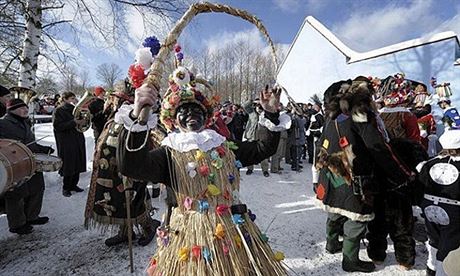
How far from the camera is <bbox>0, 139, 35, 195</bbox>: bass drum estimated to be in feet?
9.49

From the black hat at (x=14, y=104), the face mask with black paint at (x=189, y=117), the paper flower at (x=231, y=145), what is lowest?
the paper flower at (x=231, y=145)

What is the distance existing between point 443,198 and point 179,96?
7.93ft

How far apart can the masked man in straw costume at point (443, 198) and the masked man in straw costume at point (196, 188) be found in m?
1.58

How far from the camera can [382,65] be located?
1136 cm

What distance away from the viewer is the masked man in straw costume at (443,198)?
2.63 m

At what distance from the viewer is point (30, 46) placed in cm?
655

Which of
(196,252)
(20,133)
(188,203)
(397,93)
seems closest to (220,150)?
(188,203)

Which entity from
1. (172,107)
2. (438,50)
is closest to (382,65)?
(438,50)

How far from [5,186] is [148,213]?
1548 mm

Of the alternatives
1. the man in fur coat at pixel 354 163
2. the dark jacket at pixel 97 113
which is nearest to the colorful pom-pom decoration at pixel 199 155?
the man in fur coat at pixel 354 163

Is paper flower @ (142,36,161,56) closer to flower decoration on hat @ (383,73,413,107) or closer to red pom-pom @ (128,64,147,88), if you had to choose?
red pom-pom @ (128,64,147,88)

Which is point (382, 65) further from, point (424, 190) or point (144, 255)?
point (144, 255)

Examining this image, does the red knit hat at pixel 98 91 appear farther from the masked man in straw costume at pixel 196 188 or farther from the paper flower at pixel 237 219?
the paper flower at pixel 237 219

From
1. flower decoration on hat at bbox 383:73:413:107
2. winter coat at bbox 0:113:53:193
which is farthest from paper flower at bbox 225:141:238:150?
winter coat at bbox 0:113:53:193
